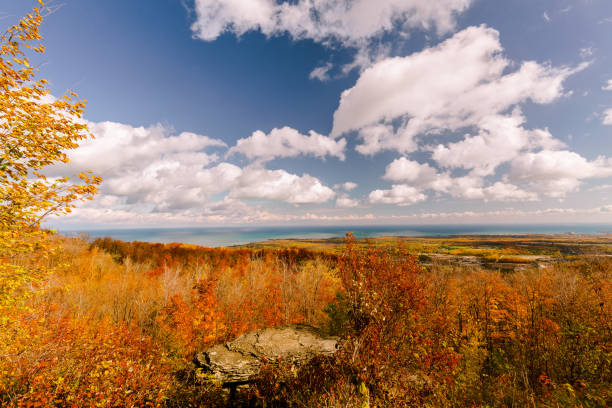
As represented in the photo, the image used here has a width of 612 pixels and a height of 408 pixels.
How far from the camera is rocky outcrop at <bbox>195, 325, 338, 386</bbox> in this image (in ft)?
21.3

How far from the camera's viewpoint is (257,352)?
7.13 meters

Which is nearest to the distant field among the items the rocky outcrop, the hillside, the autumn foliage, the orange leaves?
the hillside

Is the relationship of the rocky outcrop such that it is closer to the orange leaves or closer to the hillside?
the hillside

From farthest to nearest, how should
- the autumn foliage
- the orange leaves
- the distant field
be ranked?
the distant field < the orange leaves < the autumn foliage

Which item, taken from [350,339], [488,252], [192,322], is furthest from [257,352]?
[488,252]

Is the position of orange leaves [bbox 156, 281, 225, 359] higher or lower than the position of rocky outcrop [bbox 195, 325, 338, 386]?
lower

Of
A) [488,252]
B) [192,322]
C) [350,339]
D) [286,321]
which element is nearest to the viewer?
[350,339]

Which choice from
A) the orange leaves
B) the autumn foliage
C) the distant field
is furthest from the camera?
the distant field

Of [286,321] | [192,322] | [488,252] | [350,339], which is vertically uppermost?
[350,339]

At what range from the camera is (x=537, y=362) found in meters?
9.85

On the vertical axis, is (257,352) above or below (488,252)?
above

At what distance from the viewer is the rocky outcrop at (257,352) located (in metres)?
6.48

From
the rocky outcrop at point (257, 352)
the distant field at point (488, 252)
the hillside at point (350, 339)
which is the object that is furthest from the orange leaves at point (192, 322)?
the distant field at point (488, 252)

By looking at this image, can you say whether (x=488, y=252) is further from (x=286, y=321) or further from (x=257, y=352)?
(x=257, y=352)
